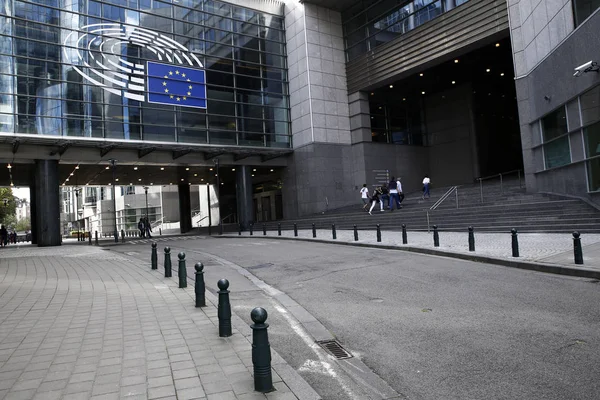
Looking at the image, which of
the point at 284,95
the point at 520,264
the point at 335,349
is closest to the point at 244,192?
the point at 284,95

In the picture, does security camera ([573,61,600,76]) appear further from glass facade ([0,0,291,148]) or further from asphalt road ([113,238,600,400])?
glass facade ([0,0,291,148])

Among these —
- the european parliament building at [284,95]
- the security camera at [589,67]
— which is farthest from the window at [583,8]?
the security camera at [589,67]

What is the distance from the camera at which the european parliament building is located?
25.1 m

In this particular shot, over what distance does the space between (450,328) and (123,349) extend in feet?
13.5

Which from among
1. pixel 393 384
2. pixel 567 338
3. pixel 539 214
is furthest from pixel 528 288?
pixel 539 214

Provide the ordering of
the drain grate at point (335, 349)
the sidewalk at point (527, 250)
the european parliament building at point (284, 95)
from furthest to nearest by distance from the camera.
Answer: the european parliament building at point (284, 95) < the sidewalk at point (527, 250) < the drain grate at point (335, 349)

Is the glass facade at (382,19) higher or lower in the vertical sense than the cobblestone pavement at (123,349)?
higher

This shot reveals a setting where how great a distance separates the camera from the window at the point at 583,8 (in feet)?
50.7

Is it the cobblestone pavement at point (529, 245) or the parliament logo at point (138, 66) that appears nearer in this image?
the cobblestone pavement at point (529, 245)

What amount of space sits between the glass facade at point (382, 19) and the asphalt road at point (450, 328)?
24.4 metres

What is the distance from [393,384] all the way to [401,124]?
3743 centimetres

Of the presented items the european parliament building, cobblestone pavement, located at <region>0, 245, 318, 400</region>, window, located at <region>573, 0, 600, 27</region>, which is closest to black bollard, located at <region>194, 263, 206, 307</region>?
cobblestone pavement, located at <region>0, 245, 318, 400</region>

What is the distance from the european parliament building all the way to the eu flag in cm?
9

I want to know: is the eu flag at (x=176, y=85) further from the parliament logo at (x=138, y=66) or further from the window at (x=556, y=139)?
the window at (x=556, y=139)
